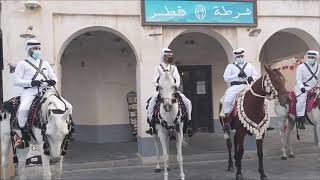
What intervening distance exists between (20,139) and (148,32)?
17.3ft

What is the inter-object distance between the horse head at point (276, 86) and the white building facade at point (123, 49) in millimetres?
4189

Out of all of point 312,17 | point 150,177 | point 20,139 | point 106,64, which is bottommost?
point 150,177

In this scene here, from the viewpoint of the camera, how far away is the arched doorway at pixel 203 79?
17312 mm

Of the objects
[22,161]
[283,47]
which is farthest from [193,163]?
[283,47]

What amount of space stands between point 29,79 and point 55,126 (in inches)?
61.2

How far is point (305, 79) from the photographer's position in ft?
37.8

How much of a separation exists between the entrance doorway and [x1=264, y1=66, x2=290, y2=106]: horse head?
28.0 ft

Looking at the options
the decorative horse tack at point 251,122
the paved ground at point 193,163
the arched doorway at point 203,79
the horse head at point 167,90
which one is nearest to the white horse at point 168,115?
the horse head at point 167,90

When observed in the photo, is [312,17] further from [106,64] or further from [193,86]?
[106,64]

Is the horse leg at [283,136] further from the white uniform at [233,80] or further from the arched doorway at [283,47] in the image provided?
the arched doorway at [283,47]

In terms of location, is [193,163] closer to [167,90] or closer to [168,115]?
Result: [168,115]

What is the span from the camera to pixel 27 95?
8.12 meters

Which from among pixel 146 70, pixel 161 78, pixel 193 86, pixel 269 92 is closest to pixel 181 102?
pixel 161 78

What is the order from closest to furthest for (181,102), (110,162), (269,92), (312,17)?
1. (269,92)
2. (181,102)
3. (110,162)
4. (312,17)
